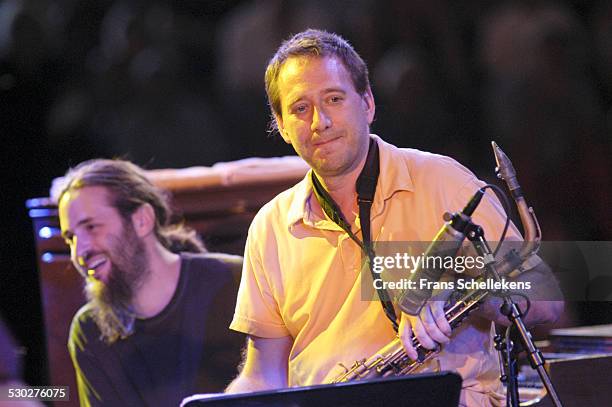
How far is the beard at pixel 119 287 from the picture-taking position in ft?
13.3

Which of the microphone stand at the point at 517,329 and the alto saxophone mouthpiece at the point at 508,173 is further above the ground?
the alto saxophone mouthpiece at the point at 508,173

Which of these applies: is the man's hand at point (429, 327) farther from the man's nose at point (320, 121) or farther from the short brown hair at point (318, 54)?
the short brown hair at point (318, 54)

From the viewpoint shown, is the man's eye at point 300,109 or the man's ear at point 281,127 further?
the man's ear at point 281,127

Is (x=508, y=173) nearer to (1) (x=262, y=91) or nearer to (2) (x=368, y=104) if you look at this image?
(2) (x=368, y=104)

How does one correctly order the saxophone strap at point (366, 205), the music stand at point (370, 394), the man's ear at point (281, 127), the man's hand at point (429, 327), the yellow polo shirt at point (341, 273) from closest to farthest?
the music stand at point (370, 394)
the man's hand at point (429, 327)
the yellow polo shirt at point (341, 273)
the saxophone strap at point (366, 205)
the man's ear at point (281, 127)

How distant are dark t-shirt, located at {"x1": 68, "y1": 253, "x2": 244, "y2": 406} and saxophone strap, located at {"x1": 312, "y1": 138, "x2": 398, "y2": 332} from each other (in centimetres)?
95

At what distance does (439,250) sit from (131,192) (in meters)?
2.09

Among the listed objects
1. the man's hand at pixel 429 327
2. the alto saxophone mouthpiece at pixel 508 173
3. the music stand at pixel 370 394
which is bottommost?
the music stand at pixel 370 394

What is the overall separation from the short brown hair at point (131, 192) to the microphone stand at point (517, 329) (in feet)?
6.07

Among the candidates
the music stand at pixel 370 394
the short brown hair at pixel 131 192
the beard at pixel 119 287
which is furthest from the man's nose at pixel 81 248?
the music stand at pixel 370 394

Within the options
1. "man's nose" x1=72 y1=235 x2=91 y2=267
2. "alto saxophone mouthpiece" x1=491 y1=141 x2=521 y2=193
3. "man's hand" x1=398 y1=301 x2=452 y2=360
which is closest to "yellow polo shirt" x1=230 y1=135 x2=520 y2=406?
"man's hand" x1=398 y1=301 x2=452 y2=360

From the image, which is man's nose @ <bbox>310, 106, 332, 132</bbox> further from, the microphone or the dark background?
the dark background

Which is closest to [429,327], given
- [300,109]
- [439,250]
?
[439,250]

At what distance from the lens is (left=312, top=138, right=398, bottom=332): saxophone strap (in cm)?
307
